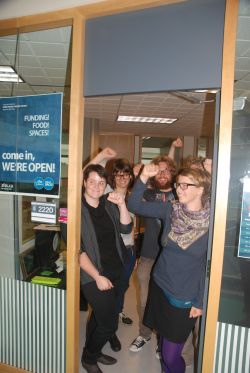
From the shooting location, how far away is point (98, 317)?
195 centimetres

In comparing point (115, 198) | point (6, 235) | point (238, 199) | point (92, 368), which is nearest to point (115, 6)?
point (115, 198)

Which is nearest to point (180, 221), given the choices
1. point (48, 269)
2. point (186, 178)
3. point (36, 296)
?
point (186, 178)

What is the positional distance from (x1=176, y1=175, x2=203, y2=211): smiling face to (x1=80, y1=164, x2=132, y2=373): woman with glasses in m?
0.52

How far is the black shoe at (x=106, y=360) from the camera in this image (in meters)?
2.23

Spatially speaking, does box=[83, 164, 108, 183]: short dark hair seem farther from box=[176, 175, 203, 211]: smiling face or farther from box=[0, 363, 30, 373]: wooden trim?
box=[0, 363, 30, 373]: wooden trim

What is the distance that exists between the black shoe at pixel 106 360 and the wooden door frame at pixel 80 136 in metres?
0.47

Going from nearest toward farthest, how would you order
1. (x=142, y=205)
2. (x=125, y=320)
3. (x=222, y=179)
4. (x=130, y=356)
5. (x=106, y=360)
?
(x=222, y=179) < (x=142, y=205) < (x=106, y=360) < (x=130, y=356) < (x=125, y=320)

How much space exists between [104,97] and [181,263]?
2.94 meters

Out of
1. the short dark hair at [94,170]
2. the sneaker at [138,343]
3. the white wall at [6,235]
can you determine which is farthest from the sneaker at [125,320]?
the short dark hair at [94,170]

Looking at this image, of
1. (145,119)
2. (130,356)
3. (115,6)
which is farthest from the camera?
(145,119)

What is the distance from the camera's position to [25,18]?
1791mm

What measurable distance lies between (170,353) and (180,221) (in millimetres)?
860

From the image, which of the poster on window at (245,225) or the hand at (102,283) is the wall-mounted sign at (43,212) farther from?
the poster on window at (245,225)

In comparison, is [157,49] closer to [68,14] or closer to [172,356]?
[68,14]
